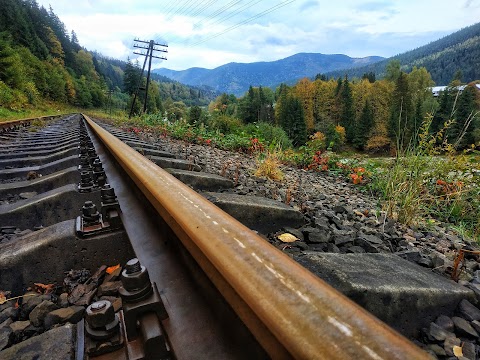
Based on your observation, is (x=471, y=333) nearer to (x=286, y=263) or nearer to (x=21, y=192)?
(x=286, y=263)

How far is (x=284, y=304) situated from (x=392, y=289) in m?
0.68

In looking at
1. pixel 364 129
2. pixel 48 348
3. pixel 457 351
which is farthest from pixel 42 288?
pixel 364 129

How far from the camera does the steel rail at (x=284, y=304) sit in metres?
0.44

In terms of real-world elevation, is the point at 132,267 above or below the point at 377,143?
above

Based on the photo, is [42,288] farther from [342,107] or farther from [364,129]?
[342,107]

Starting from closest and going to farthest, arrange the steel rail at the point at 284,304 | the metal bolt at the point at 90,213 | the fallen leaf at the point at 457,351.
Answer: the steel rail at the point at 284,304
the fallen leaf at the point at 457,351
the metal bolt at the point at 90,213

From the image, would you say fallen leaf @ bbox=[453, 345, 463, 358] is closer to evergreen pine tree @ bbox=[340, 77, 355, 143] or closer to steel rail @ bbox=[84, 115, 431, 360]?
steel rail @ bbox=[84, 115, 431, 360]

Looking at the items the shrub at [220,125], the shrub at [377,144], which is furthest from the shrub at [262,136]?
the shrub at [377,144]

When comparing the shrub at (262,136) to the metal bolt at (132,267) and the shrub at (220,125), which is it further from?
the metal bolt at (132,267)

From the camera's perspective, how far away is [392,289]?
104 centimetres

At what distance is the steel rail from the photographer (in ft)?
1.44

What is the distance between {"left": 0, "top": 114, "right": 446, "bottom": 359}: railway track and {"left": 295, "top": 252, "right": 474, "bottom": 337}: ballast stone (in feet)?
1.43

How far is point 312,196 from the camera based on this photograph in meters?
3.17

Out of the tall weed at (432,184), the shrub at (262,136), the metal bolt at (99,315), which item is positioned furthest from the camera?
the shrub at (262,136)
